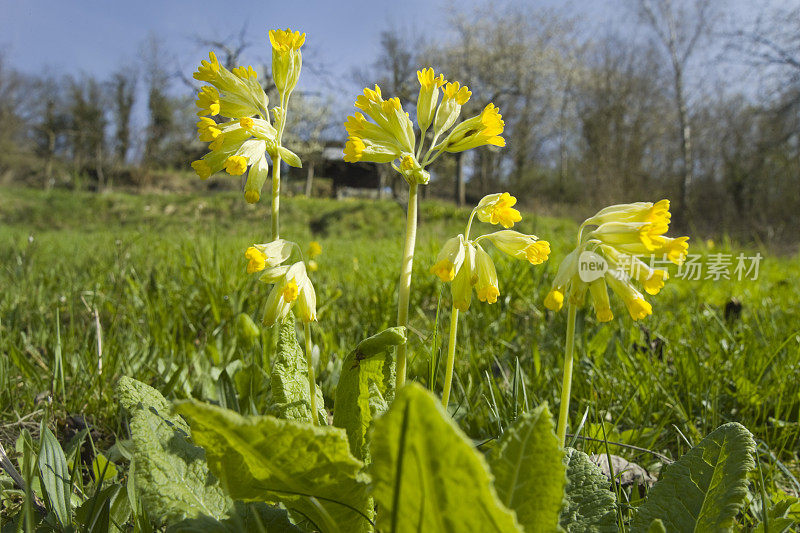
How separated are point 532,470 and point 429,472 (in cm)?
20

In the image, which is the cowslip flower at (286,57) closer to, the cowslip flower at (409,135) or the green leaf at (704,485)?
the cowslip flower at (409,135)

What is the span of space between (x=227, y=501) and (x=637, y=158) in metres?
22.7

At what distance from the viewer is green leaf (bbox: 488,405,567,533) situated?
650 millimetres

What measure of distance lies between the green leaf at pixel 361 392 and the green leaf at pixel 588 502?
340mm

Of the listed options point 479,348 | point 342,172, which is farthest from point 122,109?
point 479,348

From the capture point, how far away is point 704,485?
2.79 ft

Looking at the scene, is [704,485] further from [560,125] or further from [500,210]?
[560,125]

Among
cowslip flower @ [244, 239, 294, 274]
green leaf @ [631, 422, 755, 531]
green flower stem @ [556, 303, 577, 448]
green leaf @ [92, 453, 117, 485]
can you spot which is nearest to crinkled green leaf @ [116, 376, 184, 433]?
green leaf @ [92, 453, 117, 485]

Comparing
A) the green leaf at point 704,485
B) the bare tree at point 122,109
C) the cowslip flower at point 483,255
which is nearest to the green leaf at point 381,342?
the cowslip flower at point 483,255

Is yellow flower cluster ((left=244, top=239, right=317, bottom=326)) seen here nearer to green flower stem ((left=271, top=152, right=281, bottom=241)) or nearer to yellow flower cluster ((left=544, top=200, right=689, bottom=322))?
green flower stem ((left=271, top=152, right=281, bottom=241))

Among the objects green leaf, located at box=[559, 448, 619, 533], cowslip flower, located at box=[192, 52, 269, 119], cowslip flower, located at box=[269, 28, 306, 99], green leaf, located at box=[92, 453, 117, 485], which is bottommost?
green leaf, located at box=[92, 453, 117, 485]

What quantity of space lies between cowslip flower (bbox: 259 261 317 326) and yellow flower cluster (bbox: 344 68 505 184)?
0.80 ft

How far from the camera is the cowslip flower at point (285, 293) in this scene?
940mm

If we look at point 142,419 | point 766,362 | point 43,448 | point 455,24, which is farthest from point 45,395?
point 455,24
